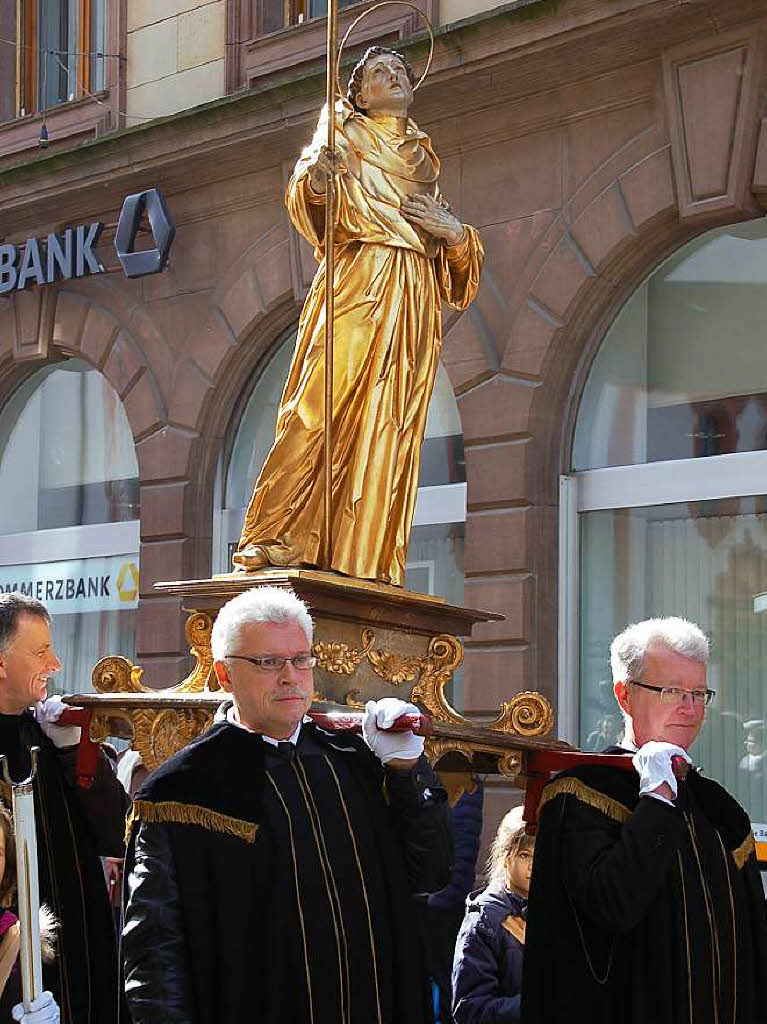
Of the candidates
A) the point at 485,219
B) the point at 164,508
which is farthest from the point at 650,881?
the point at 164,508

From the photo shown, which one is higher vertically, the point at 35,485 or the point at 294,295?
the point at 294,295

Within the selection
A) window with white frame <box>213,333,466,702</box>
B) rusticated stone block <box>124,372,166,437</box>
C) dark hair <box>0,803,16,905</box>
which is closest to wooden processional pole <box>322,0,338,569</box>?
dark hair <box>0,803,16,905</box>

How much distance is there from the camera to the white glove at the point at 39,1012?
395 cm

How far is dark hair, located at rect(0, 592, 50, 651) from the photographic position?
5145mm

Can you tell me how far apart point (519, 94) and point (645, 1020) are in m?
7.82

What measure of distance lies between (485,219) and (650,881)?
766cm

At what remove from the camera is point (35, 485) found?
14.9m

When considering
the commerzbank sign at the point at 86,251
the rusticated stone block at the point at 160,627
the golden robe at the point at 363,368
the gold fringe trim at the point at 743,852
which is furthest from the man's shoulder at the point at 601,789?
the commerzbank sign at the point at 86,251

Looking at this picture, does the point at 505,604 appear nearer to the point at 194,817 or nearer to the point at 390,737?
the point at 390,737

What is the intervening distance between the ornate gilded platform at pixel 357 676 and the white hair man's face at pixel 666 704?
3.36ft

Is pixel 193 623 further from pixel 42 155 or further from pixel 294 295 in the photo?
pixel 42 155

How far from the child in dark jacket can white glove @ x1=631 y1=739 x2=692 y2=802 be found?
1289 mm

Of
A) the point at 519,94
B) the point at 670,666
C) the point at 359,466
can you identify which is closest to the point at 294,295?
the point at 519,94

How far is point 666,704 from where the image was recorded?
15.4 feet
